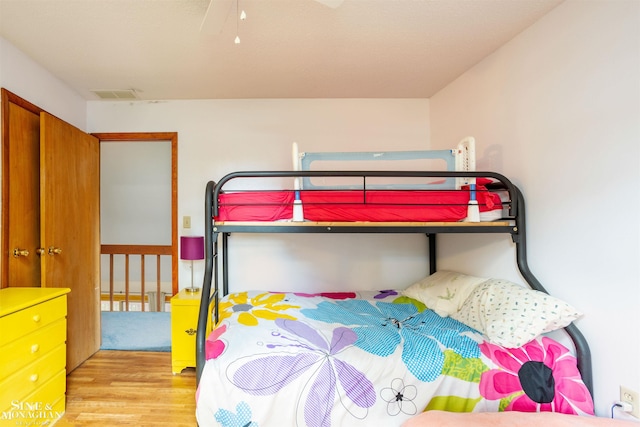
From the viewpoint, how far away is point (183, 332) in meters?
2.22

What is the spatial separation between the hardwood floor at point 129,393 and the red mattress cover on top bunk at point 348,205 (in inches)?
49.6

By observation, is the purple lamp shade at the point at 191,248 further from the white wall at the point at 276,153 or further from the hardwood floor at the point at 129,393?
the hardwood floor at the point at 129,393

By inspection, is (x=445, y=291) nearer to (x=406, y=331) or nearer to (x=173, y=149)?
(x=406, y=331)

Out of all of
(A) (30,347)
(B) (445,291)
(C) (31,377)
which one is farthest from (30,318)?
(B) (445,291)

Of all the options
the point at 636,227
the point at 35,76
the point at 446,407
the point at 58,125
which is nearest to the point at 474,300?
the point at 446,407

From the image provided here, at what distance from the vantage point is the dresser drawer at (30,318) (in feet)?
4.35

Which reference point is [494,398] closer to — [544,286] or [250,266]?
[544,286]

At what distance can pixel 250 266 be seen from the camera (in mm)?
2592

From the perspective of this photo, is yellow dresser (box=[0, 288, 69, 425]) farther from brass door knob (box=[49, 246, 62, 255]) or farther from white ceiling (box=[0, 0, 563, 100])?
white ceiling (box=[0, 0, 563, 100])

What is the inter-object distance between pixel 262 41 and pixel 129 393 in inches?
95.3

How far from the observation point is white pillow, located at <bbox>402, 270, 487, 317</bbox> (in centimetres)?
187

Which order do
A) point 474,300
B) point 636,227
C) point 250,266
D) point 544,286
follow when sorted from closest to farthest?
point 636,227 → point 544,286 → point 474,300 → point 250,266

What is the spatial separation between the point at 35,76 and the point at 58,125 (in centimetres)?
34

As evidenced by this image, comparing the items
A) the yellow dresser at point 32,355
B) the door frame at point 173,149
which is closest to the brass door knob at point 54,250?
the yellow dresser at point 32,355
